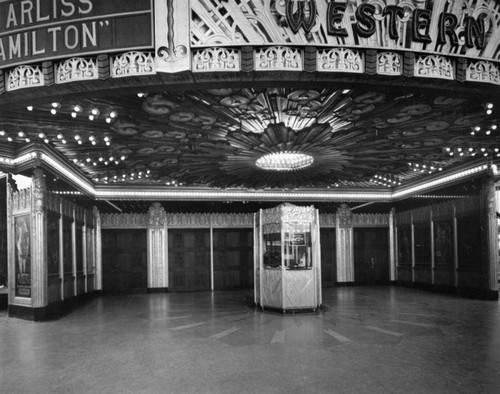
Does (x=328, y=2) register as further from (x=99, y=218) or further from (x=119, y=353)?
(x=99, y=218)

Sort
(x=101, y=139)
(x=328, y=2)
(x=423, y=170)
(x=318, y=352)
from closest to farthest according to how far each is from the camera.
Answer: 1. (x=328, y=2)
2. (x=318, y=352)
3. (x=101, y=139)
4. (x=423, y=170)

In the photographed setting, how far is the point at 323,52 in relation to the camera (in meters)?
4.59

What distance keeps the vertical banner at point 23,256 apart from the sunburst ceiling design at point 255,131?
2.11 metres

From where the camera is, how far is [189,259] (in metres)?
19.0

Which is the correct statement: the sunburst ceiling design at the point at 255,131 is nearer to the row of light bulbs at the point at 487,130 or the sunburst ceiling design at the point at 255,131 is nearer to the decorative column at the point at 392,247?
the row of light bulbs at the point at 487,130

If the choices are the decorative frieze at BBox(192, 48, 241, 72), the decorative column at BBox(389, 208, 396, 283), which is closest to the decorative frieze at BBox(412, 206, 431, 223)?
the decorative column at BBox(389, 208, 396, 283)

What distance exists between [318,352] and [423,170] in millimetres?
8891

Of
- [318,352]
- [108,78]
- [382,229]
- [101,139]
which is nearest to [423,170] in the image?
[382,229]

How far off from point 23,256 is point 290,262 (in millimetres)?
6911

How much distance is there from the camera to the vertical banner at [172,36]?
4465 millimetres

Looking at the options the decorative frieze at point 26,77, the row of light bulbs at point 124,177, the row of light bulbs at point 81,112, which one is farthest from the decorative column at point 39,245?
the decorative frieze at point 26,77

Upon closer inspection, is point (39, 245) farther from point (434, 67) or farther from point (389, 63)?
point (434, 67)

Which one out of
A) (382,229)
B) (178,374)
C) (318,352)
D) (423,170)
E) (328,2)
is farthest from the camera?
(382,229)

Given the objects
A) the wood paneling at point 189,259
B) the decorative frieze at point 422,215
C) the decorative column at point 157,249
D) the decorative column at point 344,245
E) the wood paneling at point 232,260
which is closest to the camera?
the decorative frieze at point 422,215
